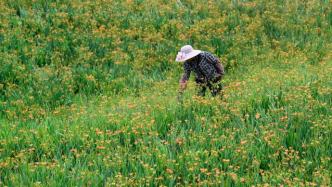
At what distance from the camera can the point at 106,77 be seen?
1254cm

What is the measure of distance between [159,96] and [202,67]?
4.27 ft

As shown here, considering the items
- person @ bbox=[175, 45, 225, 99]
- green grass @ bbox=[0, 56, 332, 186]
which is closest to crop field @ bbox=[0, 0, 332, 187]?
green grass @ bbox=[0, 56, 332, 186]

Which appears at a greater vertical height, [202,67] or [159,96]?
[202,67]

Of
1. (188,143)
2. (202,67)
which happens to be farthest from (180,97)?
(188,143)

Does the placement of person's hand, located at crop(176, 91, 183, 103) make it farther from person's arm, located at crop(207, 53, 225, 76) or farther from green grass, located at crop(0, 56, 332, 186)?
person's arm, located at crop(207, 53, 225, 76)

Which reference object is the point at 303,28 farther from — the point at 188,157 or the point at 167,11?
the point at 188,157

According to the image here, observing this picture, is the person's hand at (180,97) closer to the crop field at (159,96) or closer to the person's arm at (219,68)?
the crop field at (159,96)

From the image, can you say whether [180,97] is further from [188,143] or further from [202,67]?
[188,143]

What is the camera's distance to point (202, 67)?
980cm

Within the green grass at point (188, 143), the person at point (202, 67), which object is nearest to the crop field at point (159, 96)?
the green grass at point (188, 143)

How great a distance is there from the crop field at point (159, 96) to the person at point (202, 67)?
0.31 m

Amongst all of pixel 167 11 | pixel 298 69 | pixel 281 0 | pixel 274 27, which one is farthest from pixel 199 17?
pixel 298 69

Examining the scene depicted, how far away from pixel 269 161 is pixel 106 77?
6.58 m

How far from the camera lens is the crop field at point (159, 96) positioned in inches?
255
